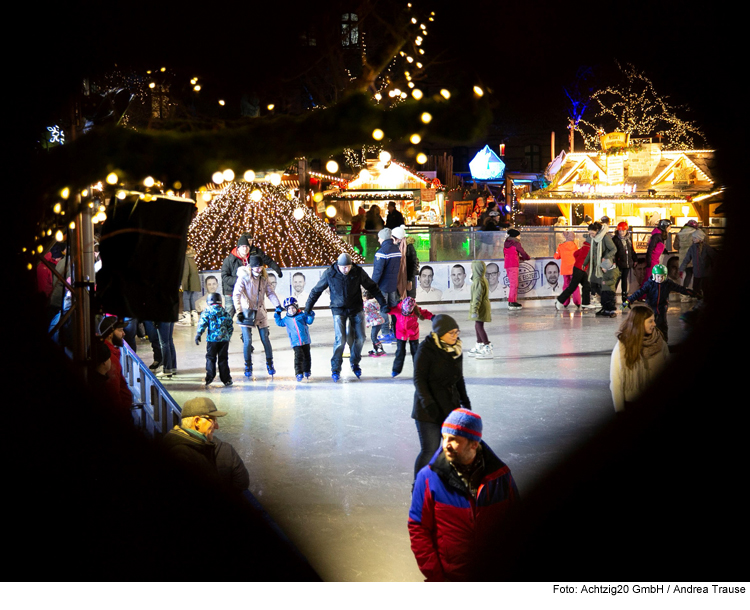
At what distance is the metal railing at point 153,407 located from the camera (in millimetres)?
5449

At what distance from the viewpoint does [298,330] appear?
28.7 feet

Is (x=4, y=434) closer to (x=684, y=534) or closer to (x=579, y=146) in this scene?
(x=684, y=534)

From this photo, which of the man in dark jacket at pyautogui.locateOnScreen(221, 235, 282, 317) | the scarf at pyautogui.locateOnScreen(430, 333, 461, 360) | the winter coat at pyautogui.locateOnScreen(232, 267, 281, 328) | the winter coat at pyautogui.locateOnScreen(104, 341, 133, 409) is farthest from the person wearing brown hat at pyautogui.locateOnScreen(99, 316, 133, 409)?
the man in dark jacket at pyautogui.locateOnScreen(221, 235, 282, 317)

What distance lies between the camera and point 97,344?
415cm

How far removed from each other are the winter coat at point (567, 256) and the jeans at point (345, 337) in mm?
7448

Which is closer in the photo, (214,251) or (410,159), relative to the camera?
(410,159)

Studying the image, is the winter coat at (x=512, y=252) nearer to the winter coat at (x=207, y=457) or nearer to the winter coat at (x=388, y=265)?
the winter coat at (x=388, y=265)

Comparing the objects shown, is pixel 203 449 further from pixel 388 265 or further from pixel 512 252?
pixel 512 252

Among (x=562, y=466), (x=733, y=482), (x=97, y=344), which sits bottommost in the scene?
(x=562, y=466)

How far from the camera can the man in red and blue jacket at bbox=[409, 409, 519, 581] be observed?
337 cm

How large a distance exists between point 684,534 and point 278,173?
283cm

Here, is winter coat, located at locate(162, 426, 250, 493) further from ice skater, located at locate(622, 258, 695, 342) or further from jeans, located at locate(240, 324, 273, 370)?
ice skater, located at locate(622, 258, 695, 342)

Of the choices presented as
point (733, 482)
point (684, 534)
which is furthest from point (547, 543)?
point (733, 482)

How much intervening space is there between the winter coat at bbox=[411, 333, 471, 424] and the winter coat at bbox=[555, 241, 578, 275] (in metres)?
10.7
